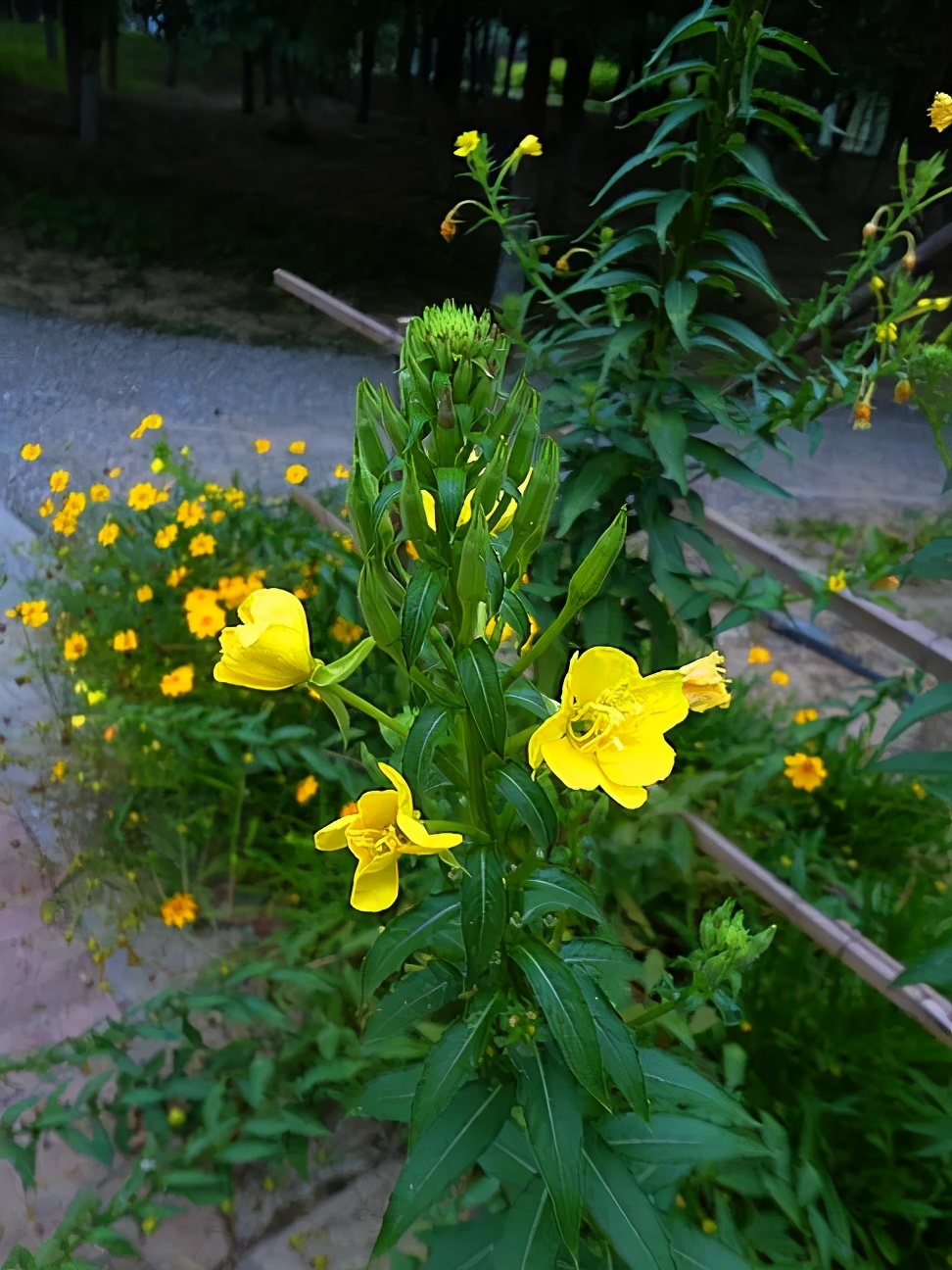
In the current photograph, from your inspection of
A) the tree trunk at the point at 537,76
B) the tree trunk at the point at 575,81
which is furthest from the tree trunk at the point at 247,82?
the tree trunk at the point at 575,81

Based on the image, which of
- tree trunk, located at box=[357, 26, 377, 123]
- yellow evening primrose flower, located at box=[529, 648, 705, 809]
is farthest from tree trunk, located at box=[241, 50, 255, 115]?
yellow evening primrose flower, located at box=[529, 648, 705, 809]

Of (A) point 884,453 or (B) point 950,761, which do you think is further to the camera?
(A) point 884,453

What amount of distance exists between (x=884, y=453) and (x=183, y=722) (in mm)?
4256

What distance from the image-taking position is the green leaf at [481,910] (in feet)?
1.96

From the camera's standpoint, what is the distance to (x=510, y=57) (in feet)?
12.4

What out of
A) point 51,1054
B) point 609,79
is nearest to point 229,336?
point 609,79

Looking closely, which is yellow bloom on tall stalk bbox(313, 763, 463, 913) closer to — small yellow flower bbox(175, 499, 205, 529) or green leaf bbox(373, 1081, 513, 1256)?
green leaf bbox(373, 1081, 513, 1256)

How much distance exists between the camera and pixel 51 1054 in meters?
1.31

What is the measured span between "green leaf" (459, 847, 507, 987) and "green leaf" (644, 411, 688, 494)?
77cm

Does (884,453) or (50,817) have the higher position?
(884,453)

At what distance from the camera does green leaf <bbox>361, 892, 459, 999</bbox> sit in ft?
2.21

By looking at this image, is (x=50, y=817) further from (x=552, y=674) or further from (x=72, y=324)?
(x=72, y=324)

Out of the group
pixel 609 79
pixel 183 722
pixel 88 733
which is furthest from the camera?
pixel 609 79

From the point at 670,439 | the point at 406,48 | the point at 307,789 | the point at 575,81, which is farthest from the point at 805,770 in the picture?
the point at 406,48
